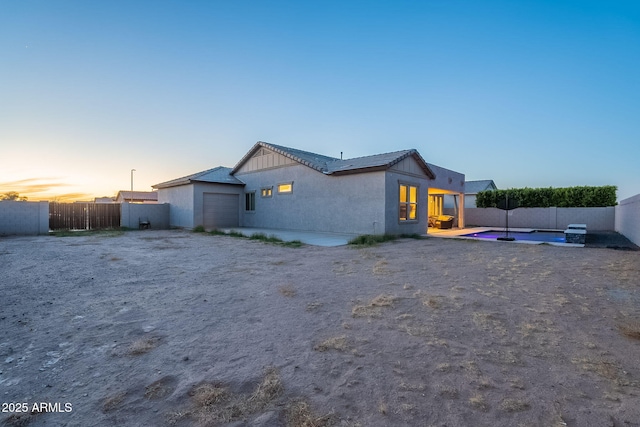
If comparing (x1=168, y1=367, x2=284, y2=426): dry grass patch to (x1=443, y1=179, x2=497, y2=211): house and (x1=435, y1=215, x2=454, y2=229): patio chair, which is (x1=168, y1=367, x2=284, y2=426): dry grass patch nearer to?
(x1=435, y1=215, x2=454, y2=229): patio chair

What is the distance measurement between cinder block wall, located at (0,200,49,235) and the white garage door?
315 inches

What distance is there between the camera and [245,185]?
752 inches

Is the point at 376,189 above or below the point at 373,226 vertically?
above

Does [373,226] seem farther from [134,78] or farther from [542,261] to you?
[134,78]

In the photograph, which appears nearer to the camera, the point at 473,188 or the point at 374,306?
the point at 374,306

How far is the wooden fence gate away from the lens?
16.4 m

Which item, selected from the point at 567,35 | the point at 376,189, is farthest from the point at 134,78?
the point at 567,35

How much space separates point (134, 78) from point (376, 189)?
35.2ft

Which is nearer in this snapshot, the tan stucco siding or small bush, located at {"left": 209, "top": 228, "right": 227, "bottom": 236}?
small bush, located at {"left": 209, "top": 228, "right": 227, "bottom": 236}

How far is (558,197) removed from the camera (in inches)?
808

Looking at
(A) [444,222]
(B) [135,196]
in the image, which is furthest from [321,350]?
(B) [135,196]

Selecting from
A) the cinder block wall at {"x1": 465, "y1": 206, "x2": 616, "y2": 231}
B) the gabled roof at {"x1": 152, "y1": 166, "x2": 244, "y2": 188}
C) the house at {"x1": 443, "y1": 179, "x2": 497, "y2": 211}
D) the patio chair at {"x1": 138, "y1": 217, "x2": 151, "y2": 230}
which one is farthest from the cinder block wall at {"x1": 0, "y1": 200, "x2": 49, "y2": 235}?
the house at {"x1": 443, "y1": 179, "x2": 497, "y2": 211}

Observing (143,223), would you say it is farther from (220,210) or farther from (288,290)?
(288,290)

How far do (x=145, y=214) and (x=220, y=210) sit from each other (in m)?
5.22
